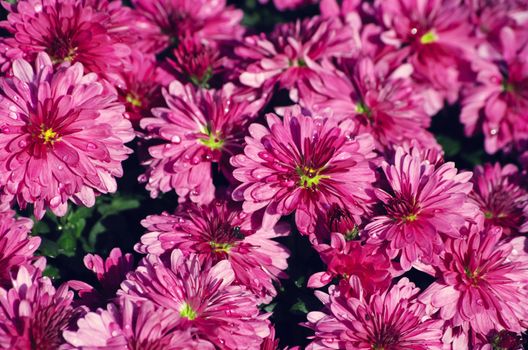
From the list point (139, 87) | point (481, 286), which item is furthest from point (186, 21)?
point (481, 286)

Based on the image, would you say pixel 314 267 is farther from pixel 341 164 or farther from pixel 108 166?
pixel 108 166

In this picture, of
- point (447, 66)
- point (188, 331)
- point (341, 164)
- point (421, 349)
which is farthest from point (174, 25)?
point (421, 349)

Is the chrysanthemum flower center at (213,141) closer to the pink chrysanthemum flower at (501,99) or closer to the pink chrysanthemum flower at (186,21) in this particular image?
the pink chrysanthemum flower at (186,21)

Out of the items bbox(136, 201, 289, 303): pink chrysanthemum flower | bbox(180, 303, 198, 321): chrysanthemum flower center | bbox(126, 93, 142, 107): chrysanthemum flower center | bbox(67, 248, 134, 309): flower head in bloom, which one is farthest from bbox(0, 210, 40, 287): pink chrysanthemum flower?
bbox(126, 93, 142, 107): chrysanthemum flower center

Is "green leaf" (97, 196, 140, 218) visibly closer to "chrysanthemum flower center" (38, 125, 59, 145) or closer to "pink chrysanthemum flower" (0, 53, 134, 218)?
"pink chrysanthemum flower" (0, 53, 134, 218)

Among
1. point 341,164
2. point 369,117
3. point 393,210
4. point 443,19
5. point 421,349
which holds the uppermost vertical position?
point 443,19

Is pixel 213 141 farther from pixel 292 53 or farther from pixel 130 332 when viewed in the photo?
pixel 130 332
